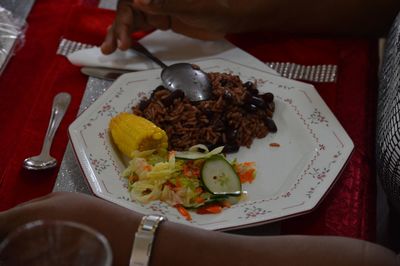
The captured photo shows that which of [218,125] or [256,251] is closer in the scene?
[256,251]

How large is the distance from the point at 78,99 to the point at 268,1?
552 mm

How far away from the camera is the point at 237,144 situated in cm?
139

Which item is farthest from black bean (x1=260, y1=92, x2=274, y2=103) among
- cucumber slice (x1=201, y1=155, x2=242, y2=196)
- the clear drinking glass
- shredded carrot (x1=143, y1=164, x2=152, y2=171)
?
the clear drinking glass

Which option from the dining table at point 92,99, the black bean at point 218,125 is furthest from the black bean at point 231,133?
the dining table at point 92,99

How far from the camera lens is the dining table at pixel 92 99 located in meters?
1.27

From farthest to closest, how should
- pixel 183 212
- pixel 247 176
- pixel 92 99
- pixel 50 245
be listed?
pixel 92 99 < pixel 247 176 < pixel 183 212 < pixel 50 245

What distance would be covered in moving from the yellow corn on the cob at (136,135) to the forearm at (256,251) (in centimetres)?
38

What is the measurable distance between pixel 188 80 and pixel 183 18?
230 millimetres

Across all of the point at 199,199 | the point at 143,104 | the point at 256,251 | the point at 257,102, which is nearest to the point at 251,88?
the point at 257,102

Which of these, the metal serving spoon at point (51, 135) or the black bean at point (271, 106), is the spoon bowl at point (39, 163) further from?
the black bean at point (271, 106)

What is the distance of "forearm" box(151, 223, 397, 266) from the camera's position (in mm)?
935

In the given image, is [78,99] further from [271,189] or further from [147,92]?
[271,189]

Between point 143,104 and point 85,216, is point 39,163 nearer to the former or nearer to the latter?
point 143,104

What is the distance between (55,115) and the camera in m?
1.47
